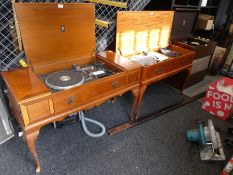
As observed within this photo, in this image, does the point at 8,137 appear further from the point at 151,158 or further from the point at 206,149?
the point at 206,149

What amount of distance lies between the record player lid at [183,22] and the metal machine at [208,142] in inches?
45.9

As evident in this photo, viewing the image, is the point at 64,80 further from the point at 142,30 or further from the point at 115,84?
the point at 142,30

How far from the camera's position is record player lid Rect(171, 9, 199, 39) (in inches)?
79.6

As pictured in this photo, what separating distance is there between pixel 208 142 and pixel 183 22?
1.40 meters

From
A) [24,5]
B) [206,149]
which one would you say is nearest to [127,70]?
[24,5]

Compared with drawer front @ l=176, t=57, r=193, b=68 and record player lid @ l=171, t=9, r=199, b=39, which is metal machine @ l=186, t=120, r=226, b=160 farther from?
record player lid @ l=171, t=9, r=199, b=39

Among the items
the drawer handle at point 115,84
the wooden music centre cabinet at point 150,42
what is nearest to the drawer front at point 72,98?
the drawer handle at point 115,84

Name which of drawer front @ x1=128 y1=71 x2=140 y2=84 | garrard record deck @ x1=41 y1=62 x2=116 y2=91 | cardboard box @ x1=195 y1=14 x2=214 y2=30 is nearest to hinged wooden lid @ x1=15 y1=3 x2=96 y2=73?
garrard record deck @ x1=41 y1=62 x2=116 y2=91

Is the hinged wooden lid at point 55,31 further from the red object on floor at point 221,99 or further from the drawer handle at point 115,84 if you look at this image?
the red object on floor at point 221,99

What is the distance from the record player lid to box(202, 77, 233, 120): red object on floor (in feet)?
2.43

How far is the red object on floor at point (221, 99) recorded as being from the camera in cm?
176

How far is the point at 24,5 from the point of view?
1041mm

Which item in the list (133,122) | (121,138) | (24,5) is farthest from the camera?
(133,122)

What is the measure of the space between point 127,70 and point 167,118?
31.4 inches
